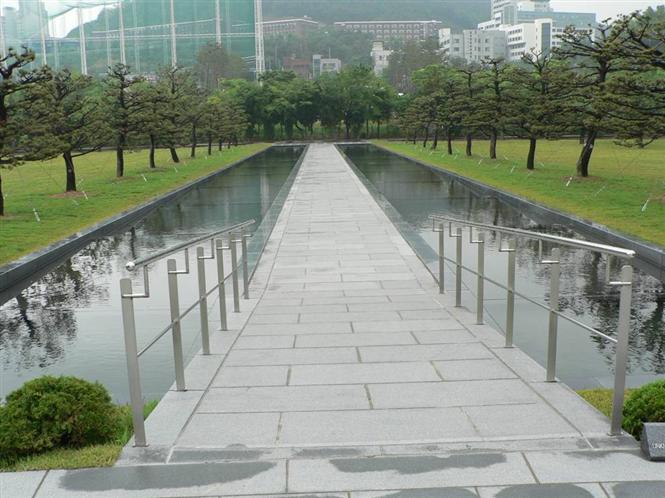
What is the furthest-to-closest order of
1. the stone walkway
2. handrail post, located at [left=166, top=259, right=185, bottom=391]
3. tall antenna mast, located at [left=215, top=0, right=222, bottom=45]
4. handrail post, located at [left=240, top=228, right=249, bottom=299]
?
tall antenna mast, located at [left=215, top=0, right=222, bottom=45]
handrail post, located at [left=240, top=228, right=249, bottom=299]
handrail post, located at [left=166, top=259, right=185, bottom=391]
the stone walkway

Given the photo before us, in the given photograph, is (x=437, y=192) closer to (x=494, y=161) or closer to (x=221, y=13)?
(x=494, y=161)

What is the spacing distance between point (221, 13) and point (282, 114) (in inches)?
900

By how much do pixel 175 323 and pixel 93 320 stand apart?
3560 mm

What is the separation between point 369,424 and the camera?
398 centimetres

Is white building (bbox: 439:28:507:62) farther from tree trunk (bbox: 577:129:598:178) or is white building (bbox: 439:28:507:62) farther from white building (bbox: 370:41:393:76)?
tree trunk (bbox: 577:129:598:178)

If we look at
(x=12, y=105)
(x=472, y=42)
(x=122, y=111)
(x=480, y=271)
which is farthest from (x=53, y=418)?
(x=472, y=42)

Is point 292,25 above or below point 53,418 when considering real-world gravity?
above

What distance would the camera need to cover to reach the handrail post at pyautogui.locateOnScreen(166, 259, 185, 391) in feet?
14.7

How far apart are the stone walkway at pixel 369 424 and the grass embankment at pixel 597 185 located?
670cm

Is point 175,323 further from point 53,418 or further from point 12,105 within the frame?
point 12,105

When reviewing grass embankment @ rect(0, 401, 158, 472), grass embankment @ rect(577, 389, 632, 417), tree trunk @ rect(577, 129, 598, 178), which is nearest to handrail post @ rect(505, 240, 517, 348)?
grass embankment @ rect(577, 389, 632, 417)

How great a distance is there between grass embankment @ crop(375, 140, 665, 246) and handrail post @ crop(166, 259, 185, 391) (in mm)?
8524

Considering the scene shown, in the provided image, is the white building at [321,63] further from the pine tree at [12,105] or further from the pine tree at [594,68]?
the pine tree at [12,105]

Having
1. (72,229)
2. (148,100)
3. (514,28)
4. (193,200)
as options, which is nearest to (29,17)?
(148,100)
